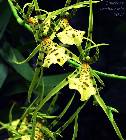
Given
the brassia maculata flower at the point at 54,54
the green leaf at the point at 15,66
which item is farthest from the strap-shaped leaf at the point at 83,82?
the green leaf at the point at 15,66

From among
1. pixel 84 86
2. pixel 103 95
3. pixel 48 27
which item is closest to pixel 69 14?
pixel 48 27

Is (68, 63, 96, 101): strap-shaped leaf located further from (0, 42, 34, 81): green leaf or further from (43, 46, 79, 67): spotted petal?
(0, 42, 34, 81): green leaf

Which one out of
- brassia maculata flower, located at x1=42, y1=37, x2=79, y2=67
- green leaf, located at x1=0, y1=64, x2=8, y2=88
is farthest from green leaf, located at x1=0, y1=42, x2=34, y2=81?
brassia maculata flower, located at x1=42, y1=37, x2=79, y2=67

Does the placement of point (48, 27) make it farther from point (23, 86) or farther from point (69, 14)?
point (23, 86)

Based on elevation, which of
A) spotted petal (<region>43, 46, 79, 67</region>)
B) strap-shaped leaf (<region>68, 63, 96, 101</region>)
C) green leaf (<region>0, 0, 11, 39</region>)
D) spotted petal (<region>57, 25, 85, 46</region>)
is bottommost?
strap-shaped leaf (<region>68, 63, 96, 101</region>)

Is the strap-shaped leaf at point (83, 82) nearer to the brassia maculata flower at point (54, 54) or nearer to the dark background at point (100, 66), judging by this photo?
the brassia maculata flower at point (54, 54)

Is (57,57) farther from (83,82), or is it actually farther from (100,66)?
(100,66)
